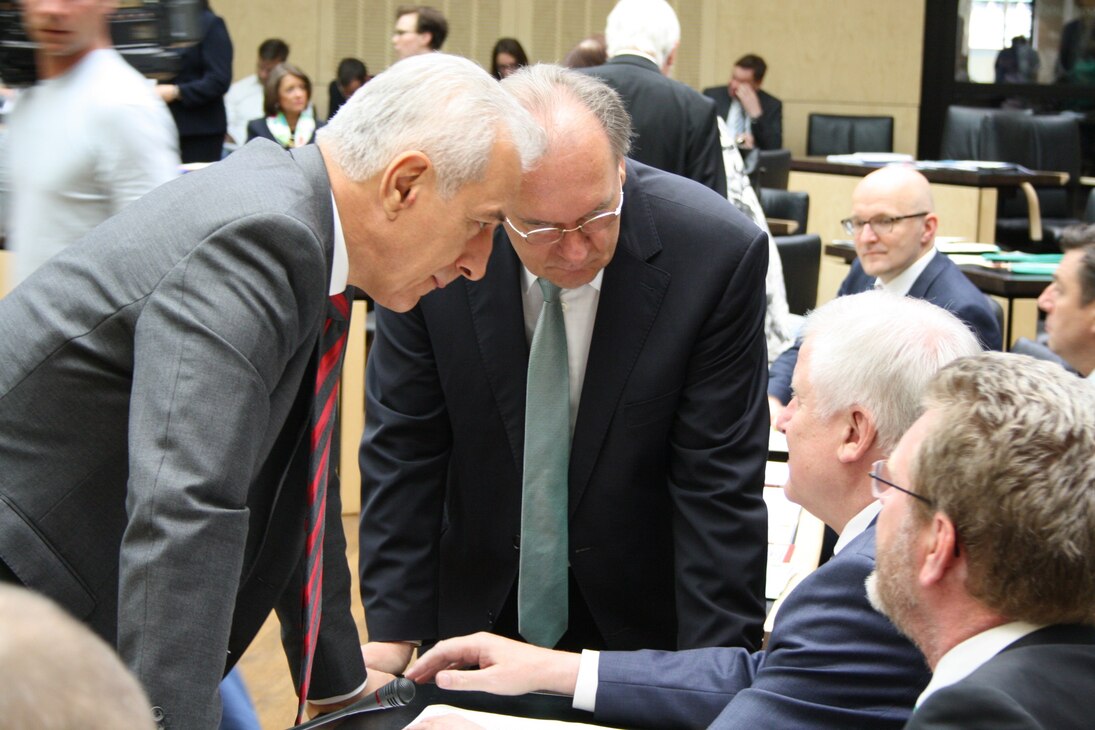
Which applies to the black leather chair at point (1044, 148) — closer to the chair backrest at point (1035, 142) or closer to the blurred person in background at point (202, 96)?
the chair backrest at point (1035, 142)

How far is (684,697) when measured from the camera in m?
1.77

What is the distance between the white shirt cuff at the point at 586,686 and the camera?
175 cm

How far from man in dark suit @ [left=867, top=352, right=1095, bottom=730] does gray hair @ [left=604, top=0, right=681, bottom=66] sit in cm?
Answer: 309

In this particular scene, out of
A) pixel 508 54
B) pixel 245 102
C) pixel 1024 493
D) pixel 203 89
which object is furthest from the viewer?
pixel 245 102

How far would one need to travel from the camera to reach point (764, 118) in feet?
36.3

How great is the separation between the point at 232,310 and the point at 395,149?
0.27 meters

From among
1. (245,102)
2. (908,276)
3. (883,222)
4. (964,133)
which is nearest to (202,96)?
(883,222)

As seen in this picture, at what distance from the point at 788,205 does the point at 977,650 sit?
5.60 m

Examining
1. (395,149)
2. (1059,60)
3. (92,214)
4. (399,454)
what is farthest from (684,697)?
(1059,60)

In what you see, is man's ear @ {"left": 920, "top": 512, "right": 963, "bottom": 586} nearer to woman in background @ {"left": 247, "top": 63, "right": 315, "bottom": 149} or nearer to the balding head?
the balding head

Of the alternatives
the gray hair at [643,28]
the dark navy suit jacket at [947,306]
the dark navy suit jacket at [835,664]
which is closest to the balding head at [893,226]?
the dark navy suit jacket at [947,306]

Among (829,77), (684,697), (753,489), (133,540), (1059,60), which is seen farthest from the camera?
(829,77)

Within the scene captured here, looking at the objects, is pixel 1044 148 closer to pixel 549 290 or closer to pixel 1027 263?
pixel 1027 263

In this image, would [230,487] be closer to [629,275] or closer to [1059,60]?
[629,275]
